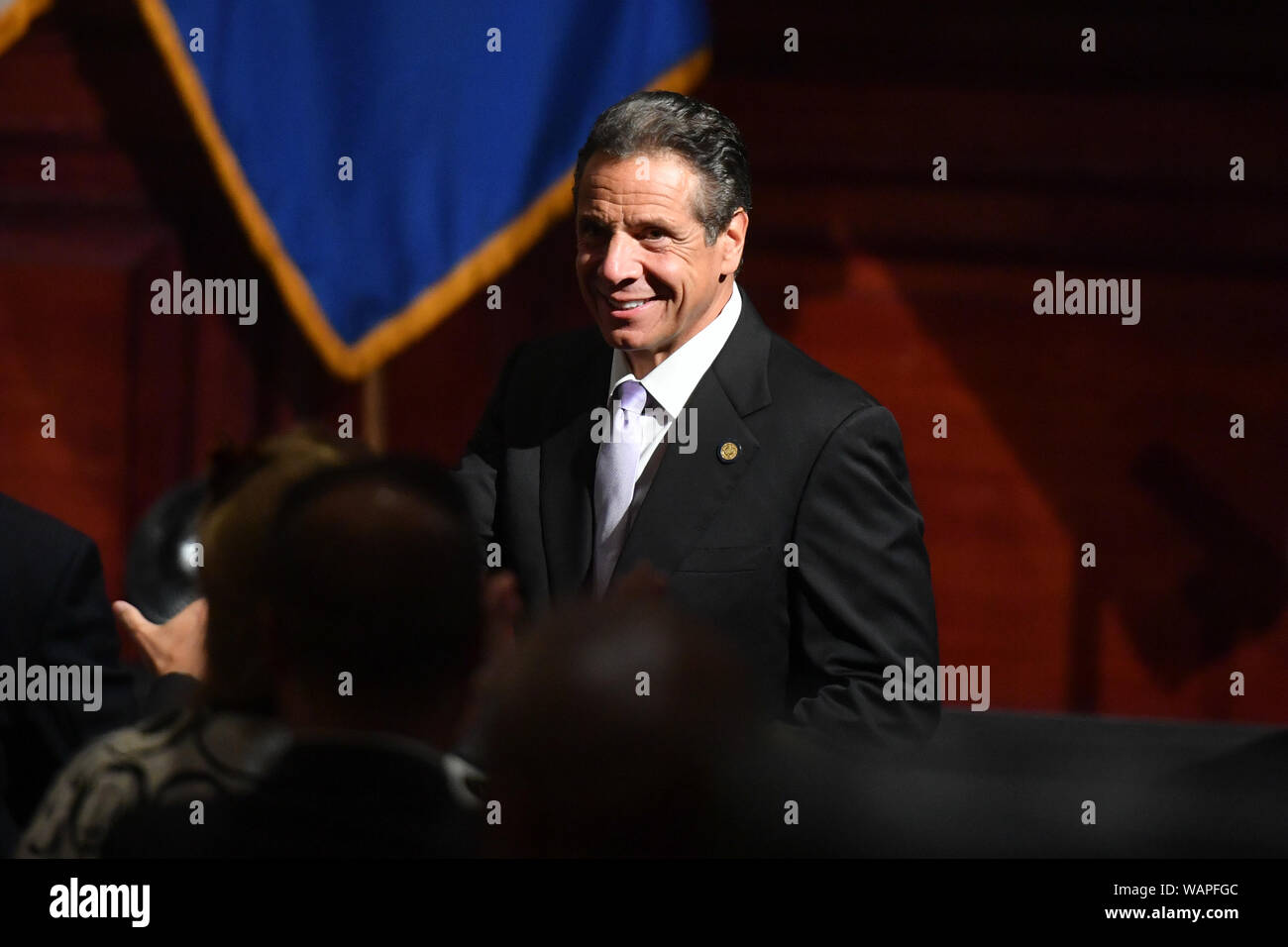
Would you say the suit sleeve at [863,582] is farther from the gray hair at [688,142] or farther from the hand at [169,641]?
the hand at [169,641]

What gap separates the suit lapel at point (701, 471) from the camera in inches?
76.1

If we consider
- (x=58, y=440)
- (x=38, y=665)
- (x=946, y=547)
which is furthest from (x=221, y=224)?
(x=38, y=665)

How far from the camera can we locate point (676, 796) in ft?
3.00

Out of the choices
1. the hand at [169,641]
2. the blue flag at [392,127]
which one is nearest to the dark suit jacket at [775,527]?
the hand at [169,641]

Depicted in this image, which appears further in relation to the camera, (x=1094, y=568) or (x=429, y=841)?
(x=1094, y=568)

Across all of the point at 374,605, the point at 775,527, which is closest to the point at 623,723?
the point at 374,605

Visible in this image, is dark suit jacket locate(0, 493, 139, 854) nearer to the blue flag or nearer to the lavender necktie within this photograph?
the lavender necktie

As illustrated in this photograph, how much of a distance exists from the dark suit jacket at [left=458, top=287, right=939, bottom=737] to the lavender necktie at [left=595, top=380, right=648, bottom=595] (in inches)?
0.7

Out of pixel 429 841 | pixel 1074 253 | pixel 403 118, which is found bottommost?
pixel 429 841

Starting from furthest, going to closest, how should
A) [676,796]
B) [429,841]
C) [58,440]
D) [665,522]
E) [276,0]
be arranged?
[58,440]
[276,0]
[665,522]
[429,841]
[676,796]

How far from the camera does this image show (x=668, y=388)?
2.02 metres

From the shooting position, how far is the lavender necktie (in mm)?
1995

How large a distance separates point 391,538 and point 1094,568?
2.60 meters

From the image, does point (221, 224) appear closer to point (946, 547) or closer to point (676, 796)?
point (946, 547)
